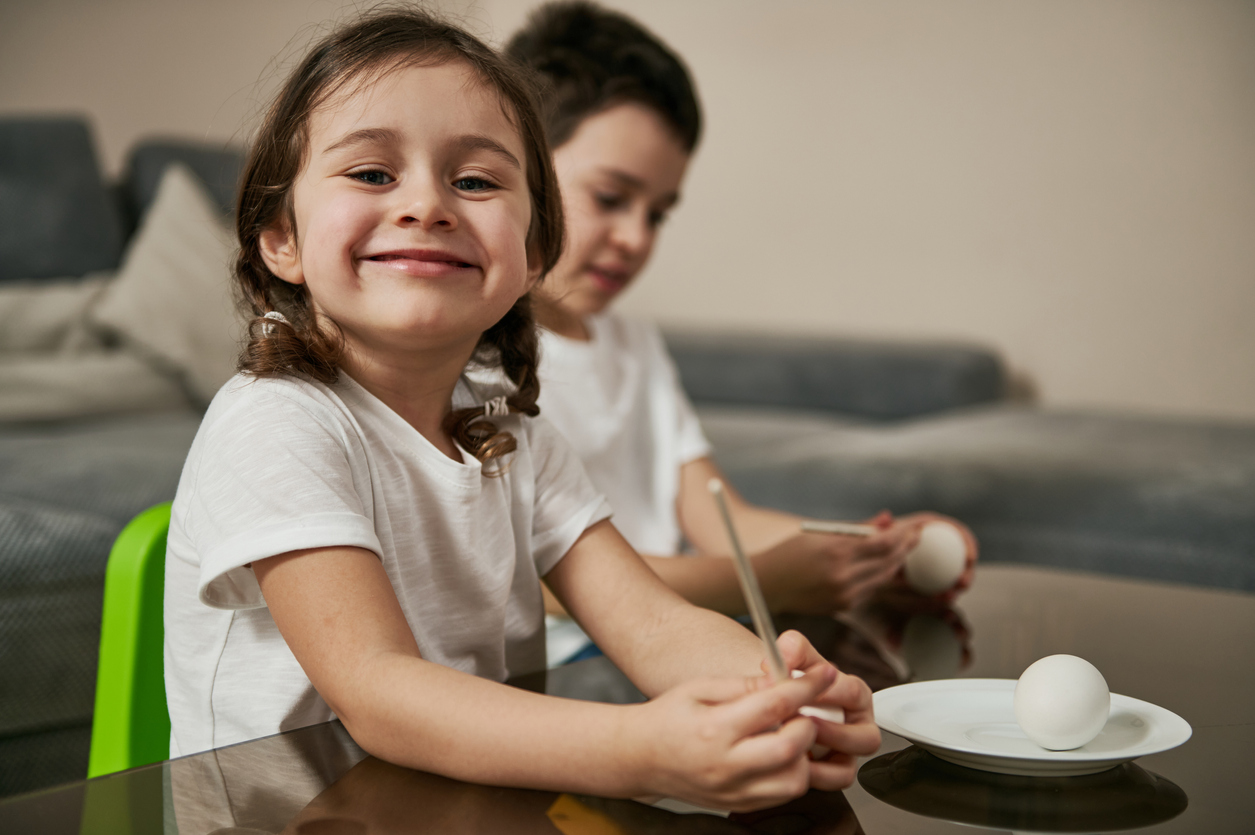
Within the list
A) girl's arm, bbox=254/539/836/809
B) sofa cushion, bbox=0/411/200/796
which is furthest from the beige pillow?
girl's arm, bbox=254/539/836/809

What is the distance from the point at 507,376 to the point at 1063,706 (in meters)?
0.46

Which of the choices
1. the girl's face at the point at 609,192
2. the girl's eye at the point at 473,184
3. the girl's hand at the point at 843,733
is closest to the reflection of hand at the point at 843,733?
the girl's hand at the point at 843,733

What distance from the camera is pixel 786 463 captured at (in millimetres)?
1802

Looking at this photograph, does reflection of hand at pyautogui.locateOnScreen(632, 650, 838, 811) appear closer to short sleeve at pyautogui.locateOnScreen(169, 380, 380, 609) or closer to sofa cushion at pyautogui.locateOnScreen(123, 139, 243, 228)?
short sleeve at pyautogui.locateOnScreen(169, 380, 380, 609)

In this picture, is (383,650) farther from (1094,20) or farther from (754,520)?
(1094,20)

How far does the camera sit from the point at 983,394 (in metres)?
2.60

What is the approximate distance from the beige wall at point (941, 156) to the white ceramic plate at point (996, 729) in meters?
2.14

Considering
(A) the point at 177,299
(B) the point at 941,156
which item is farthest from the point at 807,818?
(B) the point at 941,156

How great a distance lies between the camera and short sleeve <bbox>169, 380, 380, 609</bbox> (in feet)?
1.76

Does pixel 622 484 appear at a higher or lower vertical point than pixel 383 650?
lower

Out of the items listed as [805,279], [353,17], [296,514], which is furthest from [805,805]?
[805,279]

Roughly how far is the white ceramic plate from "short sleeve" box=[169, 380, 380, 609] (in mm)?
292

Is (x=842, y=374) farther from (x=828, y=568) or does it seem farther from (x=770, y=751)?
(x=770, y=751)

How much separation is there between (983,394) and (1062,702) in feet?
7.24
